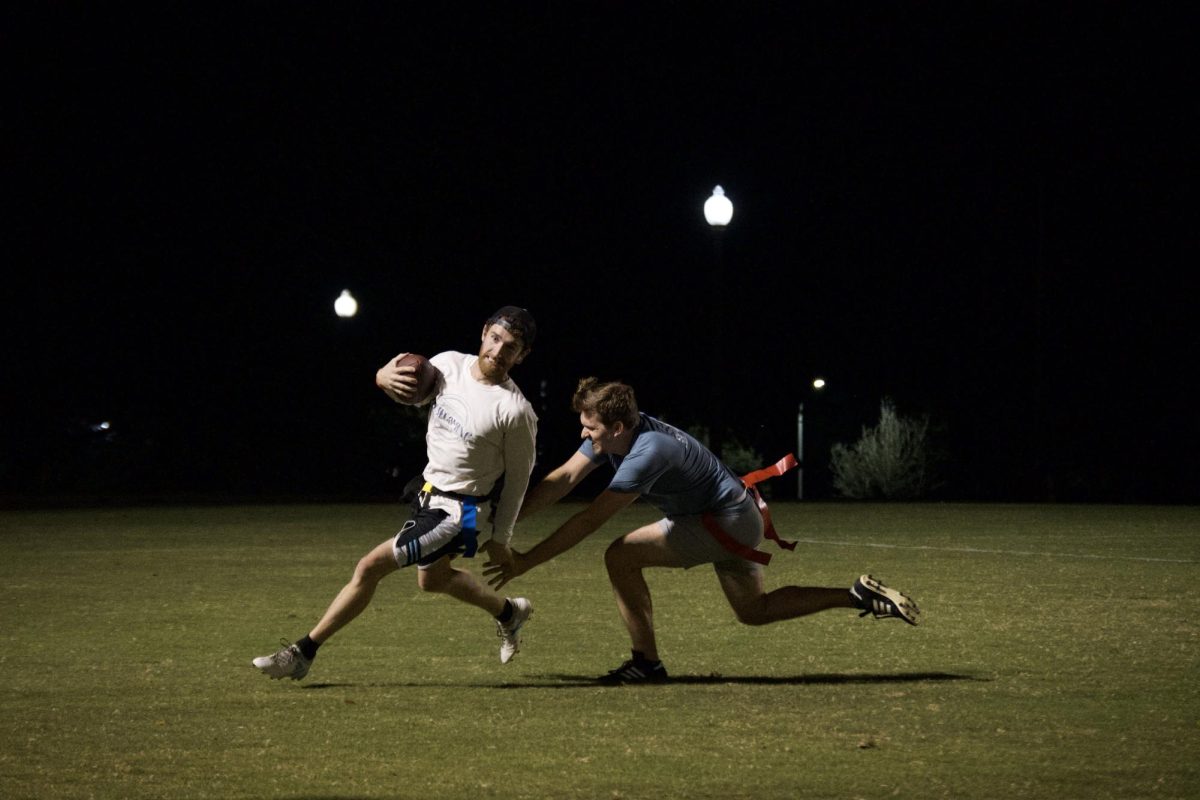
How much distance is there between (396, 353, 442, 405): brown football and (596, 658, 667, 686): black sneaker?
73.3 inches

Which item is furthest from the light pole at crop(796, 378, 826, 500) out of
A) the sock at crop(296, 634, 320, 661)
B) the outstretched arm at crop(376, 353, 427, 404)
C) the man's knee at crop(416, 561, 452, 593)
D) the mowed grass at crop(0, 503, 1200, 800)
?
the outstretched arm at crop(376, 353, 427, 404)

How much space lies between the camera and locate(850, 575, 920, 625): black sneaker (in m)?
9.79

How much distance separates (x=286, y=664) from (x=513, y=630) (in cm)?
141

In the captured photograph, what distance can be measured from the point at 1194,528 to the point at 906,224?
36.4m

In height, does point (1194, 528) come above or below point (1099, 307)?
below

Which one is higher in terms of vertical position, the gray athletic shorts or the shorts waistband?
the shorts waistband

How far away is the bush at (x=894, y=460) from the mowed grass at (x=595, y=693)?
28644mm

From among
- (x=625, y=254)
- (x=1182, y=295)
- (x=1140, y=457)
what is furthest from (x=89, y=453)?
(x=1182, y=295)

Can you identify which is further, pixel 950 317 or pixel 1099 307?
pixel 950 317

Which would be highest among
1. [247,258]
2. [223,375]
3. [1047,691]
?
[247,258]

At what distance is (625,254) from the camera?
202 feet

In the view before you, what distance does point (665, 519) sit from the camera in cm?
999

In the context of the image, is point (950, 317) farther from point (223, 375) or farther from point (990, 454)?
point (223, 375)

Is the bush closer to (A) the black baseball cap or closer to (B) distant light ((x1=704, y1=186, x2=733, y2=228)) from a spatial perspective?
(B) distant light ((x1=704, y1=186, x2=733, y2=228))
